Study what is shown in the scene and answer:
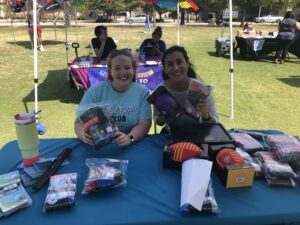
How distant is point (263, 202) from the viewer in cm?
155

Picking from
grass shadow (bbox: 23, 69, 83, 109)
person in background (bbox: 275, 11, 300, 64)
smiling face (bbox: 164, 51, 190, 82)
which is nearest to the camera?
smiling face (bbox: 164, 51, 190, 82)

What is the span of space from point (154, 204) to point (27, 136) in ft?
2.84

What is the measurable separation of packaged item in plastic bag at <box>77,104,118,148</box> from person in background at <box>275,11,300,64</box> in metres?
10.00

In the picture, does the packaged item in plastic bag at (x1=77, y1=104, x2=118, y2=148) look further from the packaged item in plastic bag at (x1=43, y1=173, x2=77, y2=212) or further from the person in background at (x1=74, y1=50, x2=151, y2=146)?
the person in background at (x1=74, y1=50, x2=151, y2=146)

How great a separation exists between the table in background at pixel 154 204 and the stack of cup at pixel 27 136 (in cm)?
14

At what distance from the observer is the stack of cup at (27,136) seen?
68.2 inches

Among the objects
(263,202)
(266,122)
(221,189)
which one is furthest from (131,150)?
(266,122)

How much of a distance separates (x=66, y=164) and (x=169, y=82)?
1.17 m

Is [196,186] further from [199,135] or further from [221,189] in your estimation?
[199,135]

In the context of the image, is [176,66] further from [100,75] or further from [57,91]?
[57,91]

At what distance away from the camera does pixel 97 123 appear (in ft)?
6.17

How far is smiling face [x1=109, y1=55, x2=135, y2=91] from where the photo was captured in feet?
7.94

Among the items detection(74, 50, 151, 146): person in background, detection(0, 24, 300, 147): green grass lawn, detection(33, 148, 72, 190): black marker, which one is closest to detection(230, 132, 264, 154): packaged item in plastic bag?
detection(74, 50, 151, 146): person in background

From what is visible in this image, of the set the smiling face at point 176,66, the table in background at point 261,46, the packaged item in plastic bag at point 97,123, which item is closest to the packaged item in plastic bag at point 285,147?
the smiling face at point 176,66
